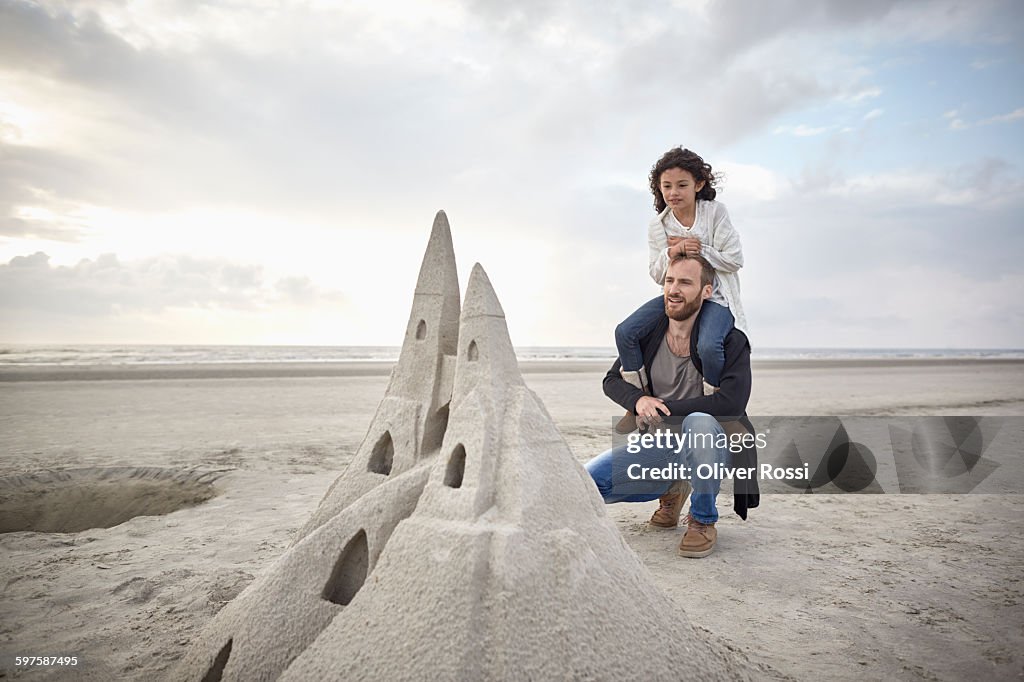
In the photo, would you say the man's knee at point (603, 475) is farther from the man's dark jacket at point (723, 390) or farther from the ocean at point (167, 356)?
the ocean at point (167, 356)

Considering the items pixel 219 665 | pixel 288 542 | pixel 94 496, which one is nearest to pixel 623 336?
pixel 219 665

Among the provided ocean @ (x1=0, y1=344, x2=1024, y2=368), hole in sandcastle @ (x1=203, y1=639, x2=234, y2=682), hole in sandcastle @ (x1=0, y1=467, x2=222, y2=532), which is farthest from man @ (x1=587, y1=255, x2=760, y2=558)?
ocean @ (x1=0, y1=344, x2=1024, y2=368)

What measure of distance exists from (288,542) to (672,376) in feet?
11.1

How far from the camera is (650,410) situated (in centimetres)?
391

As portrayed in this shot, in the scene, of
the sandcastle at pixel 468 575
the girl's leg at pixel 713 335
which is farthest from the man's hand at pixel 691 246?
the sandcastle at pixel 468 575

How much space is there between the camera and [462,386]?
3049 millimetres

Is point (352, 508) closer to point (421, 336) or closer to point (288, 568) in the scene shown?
point (288, 568)

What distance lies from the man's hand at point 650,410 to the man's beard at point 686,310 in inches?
21.9

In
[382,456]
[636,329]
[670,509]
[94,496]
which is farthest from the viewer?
[94,496]

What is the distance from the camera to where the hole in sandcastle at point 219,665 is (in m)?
2.77

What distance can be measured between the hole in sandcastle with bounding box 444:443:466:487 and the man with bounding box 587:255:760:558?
1.53 meters

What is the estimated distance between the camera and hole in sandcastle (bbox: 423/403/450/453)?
330 centimetres

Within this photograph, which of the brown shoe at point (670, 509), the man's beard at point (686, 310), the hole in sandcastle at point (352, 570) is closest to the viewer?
the hole in sandcastle at point (352, 570)

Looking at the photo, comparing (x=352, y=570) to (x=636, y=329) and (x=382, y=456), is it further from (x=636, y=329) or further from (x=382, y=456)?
(x=636, y=329)
